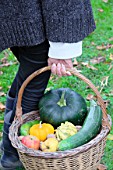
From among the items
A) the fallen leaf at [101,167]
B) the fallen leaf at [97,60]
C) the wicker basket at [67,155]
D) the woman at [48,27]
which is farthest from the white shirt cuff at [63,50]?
the fallen leaf at [97,60]

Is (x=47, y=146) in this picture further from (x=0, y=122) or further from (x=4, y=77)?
(x=4, y=77)

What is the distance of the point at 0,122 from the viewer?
3.20m

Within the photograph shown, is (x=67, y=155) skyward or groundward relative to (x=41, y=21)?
groundward

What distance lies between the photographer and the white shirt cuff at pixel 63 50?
204cm

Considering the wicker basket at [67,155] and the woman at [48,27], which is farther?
the wicker basket at [67,155]

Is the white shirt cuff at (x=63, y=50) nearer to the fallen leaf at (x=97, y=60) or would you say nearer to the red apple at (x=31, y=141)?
the red apple at (x=31, y=141)

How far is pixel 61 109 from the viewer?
238 centimetres

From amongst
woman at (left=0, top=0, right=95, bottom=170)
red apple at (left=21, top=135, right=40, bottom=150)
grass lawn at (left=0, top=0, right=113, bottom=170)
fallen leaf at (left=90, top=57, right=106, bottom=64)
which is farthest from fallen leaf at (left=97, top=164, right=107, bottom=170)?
fallen leaf at (left=90, top=57, right=106, bottom=64)

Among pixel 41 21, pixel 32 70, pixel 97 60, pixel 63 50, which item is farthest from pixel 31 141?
pixel 97 60

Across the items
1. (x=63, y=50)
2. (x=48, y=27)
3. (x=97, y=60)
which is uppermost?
(x=48, y=27)

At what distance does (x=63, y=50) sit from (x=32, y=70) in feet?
1.08

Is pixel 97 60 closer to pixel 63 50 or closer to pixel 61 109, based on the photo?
pixel 61 109

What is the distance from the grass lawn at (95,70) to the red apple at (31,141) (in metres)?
0.70

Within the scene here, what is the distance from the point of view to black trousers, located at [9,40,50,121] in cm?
221
